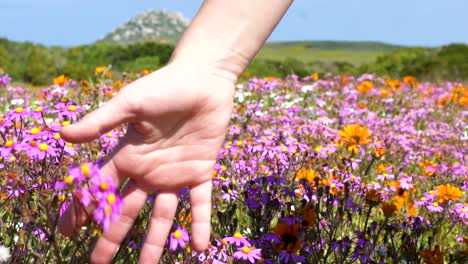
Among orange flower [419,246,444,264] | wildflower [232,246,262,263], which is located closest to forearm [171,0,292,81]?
wildflower [232,246,262,263]

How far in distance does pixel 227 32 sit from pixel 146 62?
1238 cm

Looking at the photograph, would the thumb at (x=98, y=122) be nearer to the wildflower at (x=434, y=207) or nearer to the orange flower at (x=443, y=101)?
the wildflower at (x=434, y=207)

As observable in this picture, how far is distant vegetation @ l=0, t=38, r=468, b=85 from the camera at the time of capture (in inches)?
565

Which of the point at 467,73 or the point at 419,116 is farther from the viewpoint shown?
the point at 467,73

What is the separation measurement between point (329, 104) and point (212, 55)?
634 centimetres

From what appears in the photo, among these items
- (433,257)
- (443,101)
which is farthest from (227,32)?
(443,101)

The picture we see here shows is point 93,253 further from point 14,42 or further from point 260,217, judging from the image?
point 14,42

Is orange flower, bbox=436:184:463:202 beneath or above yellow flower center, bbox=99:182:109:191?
above

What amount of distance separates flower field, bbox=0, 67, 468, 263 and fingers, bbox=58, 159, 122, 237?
0.12ft

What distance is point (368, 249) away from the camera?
2.96m

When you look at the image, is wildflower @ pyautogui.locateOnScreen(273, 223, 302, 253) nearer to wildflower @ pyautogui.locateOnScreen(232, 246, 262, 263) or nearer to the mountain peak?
wildflower @ pyautogui.locateOnScreen(232, 246, 262, 263)

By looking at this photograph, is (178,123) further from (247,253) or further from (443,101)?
(443,101)

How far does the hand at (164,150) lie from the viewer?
1915 millimetres

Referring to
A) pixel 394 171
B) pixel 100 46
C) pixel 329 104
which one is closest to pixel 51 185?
pixel 394 171
